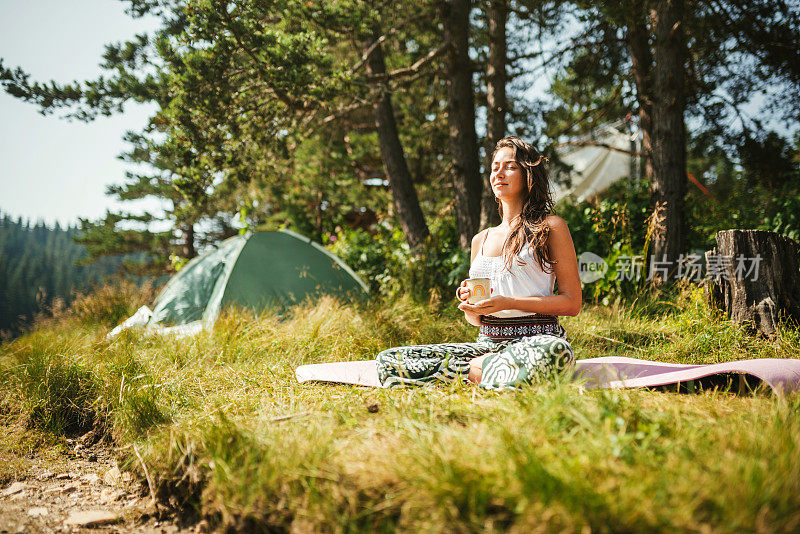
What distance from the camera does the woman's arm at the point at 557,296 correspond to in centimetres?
223

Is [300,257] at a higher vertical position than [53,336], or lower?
higher

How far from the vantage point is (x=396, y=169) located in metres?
6.35

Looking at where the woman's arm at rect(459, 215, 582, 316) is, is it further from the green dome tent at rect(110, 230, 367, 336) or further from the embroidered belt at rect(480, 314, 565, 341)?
the green dome tent at rect(110, 230, 367, 336)

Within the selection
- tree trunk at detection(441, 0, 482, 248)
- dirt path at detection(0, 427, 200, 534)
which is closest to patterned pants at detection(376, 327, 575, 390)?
dirt path at detection(0, 427, 200, 534)

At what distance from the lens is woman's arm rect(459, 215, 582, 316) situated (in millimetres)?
2234

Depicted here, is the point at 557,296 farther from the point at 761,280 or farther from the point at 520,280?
the point at 761,280

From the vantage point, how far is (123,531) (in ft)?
5.90

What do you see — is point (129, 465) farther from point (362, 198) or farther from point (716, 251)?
point (362, 198)

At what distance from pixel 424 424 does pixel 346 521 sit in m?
0.47

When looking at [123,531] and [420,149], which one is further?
[420,149]

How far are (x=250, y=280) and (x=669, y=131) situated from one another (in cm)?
475

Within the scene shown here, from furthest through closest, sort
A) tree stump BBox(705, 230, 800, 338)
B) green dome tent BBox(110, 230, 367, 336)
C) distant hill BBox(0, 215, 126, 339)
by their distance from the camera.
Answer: distant hill BBox(0, 215, 126, 339), green dome tent BBox(110, 230, 367, 336), tree stump BBox(705, 230, 800, 338)

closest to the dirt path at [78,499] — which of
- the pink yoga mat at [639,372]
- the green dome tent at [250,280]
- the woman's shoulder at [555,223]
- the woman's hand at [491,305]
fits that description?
the pink yoga mat at [639,372]

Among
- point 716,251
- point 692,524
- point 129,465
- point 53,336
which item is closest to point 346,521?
point 692,524
